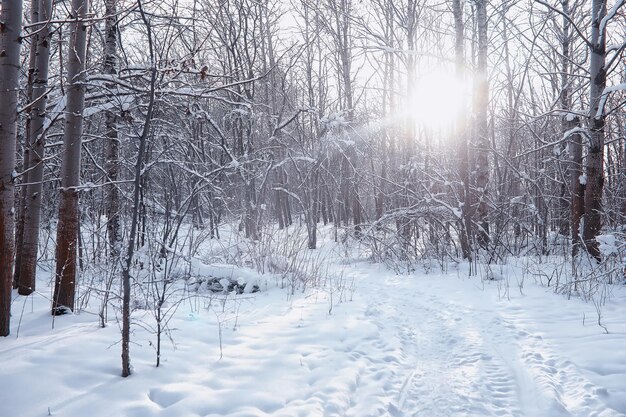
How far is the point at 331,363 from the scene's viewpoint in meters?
3.78

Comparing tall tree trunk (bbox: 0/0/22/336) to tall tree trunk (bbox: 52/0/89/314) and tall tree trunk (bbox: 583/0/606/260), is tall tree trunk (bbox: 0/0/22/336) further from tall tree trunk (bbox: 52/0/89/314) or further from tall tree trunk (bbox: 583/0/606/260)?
tall tree trunk (bbox: 583/0/606/260)

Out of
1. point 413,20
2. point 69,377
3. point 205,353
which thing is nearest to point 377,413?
point 205,353

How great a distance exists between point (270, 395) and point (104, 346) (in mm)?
1593

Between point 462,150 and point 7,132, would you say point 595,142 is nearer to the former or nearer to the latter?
point 462,150

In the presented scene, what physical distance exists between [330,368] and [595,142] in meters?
6.76

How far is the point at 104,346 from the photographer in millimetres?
3510

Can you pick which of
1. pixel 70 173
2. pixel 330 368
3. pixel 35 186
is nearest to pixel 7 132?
pixel 70 173

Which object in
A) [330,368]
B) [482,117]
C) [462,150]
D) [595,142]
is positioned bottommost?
[330,368]

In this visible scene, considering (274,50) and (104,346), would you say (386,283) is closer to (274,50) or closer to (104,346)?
(104,346)

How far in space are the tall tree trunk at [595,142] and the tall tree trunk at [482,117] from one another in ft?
7.62

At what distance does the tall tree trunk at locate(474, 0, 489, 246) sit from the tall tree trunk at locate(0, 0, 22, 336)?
351 inches

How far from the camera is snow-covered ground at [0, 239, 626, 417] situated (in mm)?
2824

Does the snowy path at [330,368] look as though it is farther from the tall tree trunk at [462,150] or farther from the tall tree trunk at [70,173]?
the tall tree trunk at [462,150]

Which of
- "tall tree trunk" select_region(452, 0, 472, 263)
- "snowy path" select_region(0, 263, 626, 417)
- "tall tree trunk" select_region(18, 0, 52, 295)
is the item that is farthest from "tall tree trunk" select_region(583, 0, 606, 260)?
"tall tree trunk" select_region(18, 0, 52, 295)
